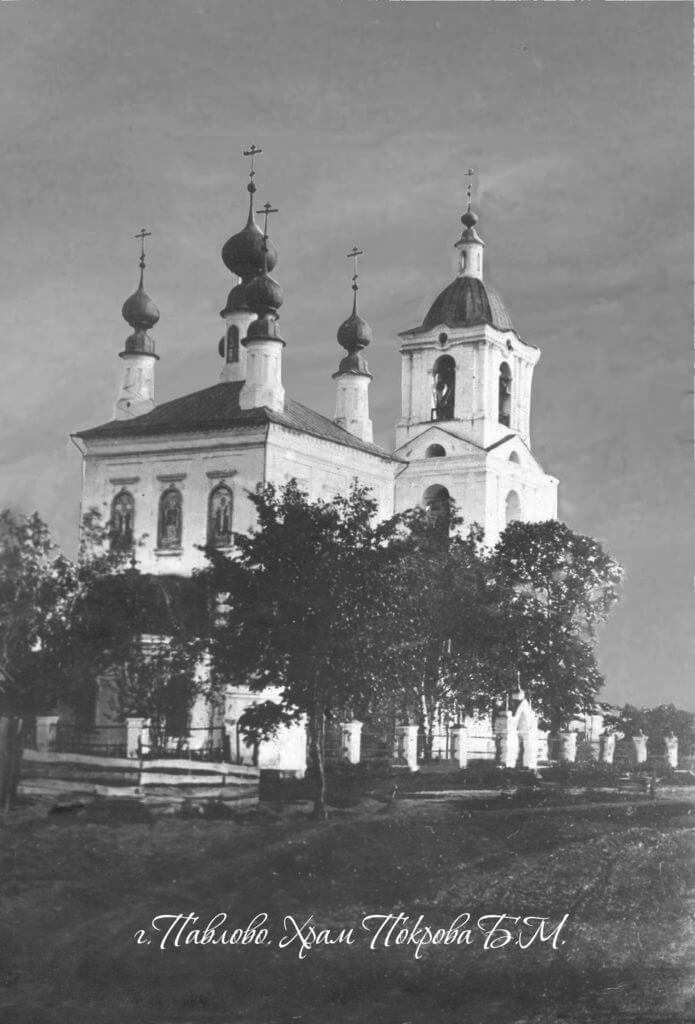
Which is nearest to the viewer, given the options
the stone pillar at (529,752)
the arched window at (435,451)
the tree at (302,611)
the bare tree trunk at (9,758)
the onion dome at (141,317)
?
the bare tree trunk at (9,758)

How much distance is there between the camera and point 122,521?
22.9ft

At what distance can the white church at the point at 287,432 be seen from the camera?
22.8 feet

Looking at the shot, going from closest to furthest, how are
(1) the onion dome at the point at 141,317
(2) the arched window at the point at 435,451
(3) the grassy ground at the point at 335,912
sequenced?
(3) the grassy ground at the point at 335,912
(1) the onion dome at the point at 141,317
(2) the arched window at the point at 435,451

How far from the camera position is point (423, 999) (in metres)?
6.32

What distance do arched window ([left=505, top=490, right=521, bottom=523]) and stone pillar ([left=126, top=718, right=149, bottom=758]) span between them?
2.32 metres

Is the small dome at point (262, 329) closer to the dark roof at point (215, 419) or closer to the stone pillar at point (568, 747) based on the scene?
the dark roof at point (215, 419)

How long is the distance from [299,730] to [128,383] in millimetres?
2129

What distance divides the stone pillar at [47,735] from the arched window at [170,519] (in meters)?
1.03

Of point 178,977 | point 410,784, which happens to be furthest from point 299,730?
point 178,977

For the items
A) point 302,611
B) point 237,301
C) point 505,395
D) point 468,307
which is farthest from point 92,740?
point 468,307

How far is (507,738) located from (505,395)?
6.35 feet

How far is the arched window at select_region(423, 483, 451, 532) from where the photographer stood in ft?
24.2

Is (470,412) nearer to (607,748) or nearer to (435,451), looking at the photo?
(435,451)

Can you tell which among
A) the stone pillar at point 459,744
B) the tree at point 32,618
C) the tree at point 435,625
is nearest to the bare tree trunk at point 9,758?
the tree at point 32,618
